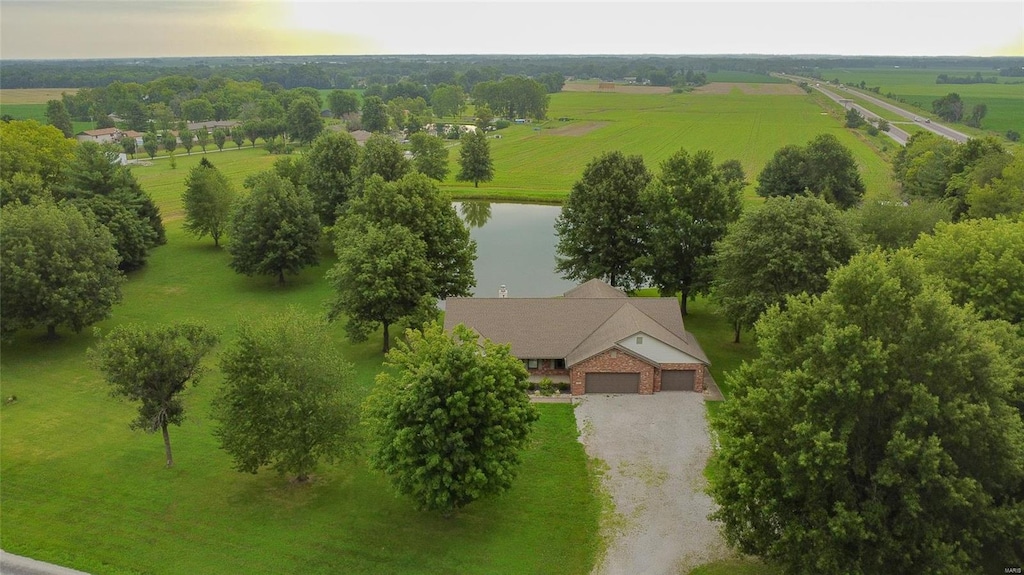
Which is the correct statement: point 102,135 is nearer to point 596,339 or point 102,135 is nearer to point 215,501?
point 215,501

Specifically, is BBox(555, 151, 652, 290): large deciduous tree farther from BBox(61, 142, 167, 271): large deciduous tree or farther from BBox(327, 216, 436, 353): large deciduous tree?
Result: BBox(61, 142, 167, 271): large deciduous tree

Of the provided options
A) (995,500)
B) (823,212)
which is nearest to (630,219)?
(823,212)

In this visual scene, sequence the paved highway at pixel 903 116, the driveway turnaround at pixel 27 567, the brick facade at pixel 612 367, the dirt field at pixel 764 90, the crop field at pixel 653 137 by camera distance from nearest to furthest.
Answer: the driveway turnaround at pixel 27 567 < the brick facade at pixel 612 367 < the crop field at pixel 653 137 < the paved highway at pixel 903 116 < the dirt field at pixel 764 90

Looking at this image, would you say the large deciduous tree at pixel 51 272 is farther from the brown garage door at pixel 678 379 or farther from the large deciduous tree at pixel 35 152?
the brown garage door at pixel 678 379

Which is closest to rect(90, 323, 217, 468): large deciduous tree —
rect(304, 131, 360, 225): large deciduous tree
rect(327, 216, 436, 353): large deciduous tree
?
rect(327, 216, 436, 353): large deciduous tree

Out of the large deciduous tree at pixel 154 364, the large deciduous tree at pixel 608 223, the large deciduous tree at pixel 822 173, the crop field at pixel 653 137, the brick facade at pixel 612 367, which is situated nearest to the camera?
the large deciduous tree at pixel 154 364

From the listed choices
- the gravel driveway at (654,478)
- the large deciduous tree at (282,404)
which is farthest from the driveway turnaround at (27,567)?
the gravel driveway at (654,478)
